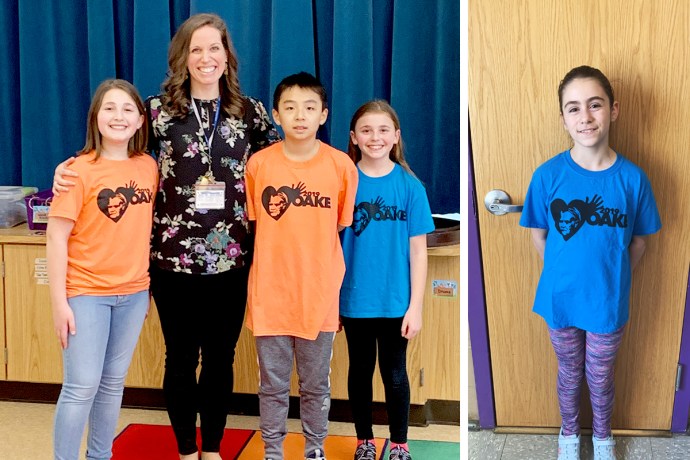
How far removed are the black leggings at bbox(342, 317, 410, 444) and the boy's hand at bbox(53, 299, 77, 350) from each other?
728mm

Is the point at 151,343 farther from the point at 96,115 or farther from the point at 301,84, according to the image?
the point at 301,84

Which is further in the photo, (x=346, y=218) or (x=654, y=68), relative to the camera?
(x=346, y=218)

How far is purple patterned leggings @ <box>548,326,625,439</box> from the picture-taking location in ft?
7.09

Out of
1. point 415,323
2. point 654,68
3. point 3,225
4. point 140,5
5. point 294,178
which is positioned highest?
point 140,5

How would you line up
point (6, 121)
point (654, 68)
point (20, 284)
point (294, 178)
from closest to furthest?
point (654, 68)
point (294, 178)
point (20, 284)
point (6, 121)

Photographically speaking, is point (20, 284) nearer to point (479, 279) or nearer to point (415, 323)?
point (415, 323)

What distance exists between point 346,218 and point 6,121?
160 cm

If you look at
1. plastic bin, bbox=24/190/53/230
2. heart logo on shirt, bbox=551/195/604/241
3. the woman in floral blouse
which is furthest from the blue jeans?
heart logo on shirt, bbox=551/195/604/241

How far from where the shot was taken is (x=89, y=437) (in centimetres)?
232

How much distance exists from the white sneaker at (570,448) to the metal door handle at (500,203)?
642 millimetres

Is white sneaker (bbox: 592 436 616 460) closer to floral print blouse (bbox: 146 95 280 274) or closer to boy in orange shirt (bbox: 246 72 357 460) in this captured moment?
boy in orange shirt (bbox: 246 72 357 460)

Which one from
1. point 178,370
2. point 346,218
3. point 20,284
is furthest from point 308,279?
point 20,284

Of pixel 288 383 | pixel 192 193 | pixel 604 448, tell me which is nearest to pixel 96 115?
pixel 192 193

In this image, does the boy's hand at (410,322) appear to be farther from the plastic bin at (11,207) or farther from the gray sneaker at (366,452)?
the plastic bin at (11,207)
